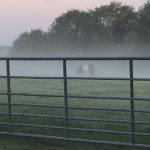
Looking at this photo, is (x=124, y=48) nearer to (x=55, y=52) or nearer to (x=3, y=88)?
(x=55, y=52)

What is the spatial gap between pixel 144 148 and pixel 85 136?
148 centimetres

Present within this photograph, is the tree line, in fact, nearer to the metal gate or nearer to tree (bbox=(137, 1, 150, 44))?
tree (bbox=(137, 1, 150, 44))

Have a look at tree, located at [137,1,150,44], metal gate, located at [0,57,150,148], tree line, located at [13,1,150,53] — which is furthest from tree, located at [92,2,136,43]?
metal gate, located at [0,57,150,148]

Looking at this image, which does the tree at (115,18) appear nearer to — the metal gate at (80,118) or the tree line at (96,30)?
the tree line at (96,30)

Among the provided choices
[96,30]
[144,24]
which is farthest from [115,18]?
[144,24]

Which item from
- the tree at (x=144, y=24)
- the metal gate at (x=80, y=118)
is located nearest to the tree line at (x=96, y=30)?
the tree at (x=144, y=24)

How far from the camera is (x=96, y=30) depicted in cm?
5444

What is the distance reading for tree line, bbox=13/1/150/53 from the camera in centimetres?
4875

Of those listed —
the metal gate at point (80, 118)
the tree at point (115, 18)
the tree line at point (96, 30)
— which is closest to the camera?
the metal gate at point (80, 118)

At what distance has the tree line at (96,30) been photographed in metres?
48.8

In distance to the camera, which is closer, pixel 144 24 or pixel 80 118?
pixel 80 118

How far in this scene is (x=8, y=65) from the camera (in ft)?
29.0

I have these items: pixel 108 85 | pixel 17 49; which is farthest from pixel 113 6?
pixel 108 85

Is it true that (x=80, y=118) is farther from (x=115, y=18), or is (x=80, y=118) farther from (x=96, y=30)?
(x=96, y=30)
